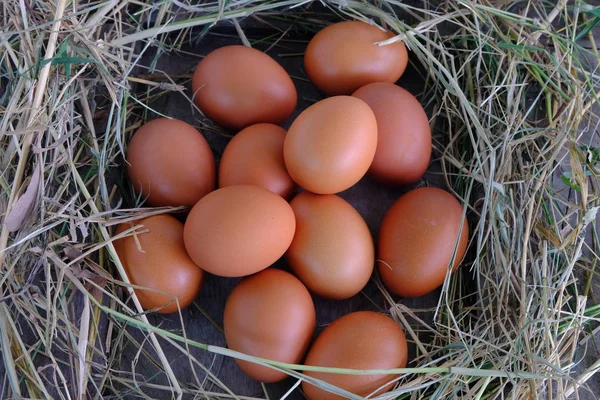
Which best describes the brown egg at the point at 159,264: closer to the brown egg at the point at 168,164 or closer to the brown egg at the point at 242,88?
the brown egg at the point at 168,164

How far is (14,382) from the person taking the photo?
0.70 meters

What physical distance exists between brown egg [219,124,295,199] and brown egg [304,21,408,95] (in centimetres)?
14

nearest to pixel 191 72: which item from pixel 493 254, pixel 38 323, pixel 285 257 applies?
pixel 285 257

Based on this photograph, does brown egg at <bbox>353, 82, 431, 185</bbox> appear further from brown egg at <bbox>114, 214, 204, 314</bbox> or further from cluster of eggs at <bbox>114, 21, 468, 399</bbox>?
brown egg at <bbox>114, 214, 204, 314</bbox>

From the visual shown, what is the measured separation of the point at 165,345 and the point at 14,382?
0.69ft

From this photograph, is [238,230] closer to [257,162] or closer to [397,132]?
[257,162]

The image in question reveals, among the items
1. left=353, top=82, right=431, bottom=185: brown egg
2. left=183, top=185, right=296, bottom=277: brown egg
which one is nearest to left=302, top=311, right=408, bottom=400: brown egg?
left=183, top=185, right=296, bottom=277: brown egg

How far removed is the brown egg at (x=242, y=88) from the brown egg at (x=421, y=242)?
0.87ft

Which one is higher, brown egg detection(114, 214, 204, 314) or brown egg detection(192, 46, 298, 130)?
brown egg detection(192, 46, 298, 130)

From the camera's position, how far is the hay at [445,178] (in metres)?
0.74

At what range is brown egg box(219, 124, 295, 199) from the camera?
33.6 inches

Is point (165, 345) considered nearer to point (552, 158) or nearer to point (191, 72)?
point (191, 72)

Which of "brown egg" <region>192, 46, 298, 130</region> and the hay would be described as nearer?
the hay

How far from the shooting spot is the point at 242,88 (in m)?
0.90
